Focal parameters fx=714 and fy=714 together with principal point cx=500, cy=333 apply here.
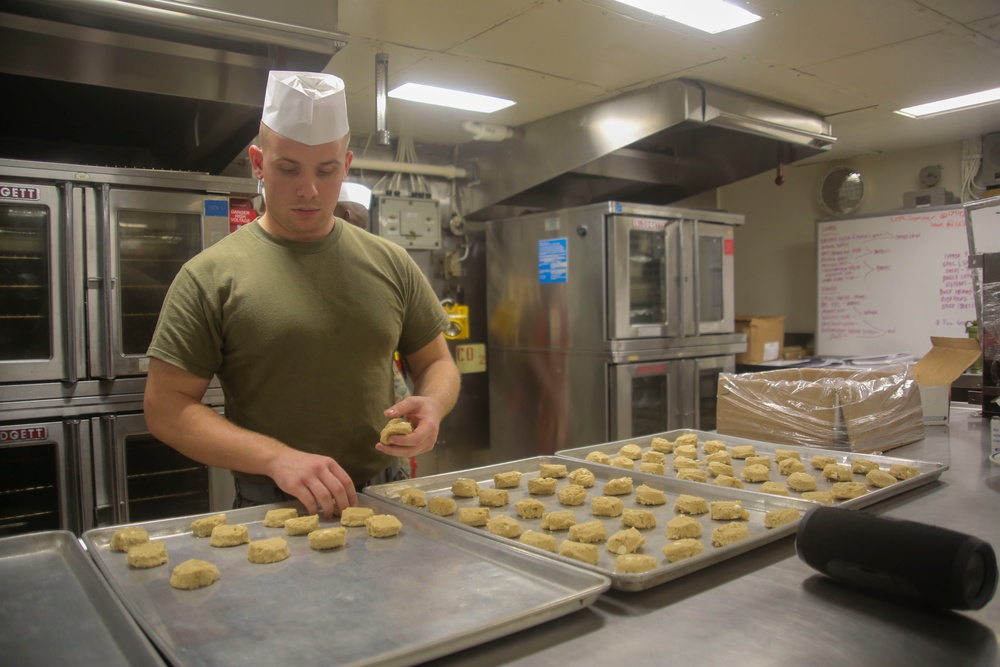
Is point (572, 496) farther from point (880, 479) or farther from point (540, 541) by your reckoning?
point (880, 479)

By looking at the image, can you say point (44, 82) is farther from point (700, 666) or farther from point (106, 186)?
point (700, 666)

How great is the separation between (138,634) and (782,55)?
140 inches

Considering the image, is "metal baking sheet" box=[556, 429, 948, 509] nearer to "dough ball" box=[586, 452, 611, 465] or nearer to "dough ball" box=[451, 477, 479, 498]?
"dough ball" box=[586, 452, 611, 465]

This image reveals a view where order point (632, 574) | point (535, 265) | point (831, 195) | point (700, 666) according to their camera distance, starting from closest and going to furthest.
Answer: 1. point (700, 666)
2. point (632, 574)
3. point (535, 265)
4. point (831, 195)

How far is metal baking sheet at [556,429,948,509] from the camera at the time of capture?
140 centimetres

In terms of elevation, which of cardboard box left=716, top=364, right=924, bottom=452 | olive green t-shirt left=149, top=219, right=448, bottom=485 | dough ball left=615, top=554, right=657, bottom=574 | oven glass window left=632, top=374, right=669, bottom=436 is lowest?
oven glass window left=632, top=374, right=669, bottom=436

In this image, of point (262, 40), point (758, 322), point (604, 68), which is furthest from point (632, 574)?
point (758, 322)

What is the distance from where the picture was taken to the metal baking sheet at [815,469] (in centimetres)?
140

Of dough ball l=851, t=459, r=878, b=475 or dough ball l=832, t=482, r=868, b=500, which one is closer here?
dough ball l=832, t=482, r=868, b=500

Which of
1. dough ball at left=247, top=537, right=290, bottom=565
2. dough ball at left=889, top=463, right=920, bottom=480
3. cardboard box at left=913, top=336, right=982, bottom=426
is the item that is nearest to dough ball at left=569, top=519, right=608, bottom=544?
dough ball at left=247, top=537, right=290, bottom=565

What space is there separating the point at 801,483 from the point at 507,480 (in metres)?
0.62

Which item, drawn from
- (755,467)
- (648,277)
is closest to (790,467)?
(755,467)

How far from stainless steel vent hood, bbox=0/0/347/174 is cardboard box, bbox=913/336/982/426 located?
7.84 feet

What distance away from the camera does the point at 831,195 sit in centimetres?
558
